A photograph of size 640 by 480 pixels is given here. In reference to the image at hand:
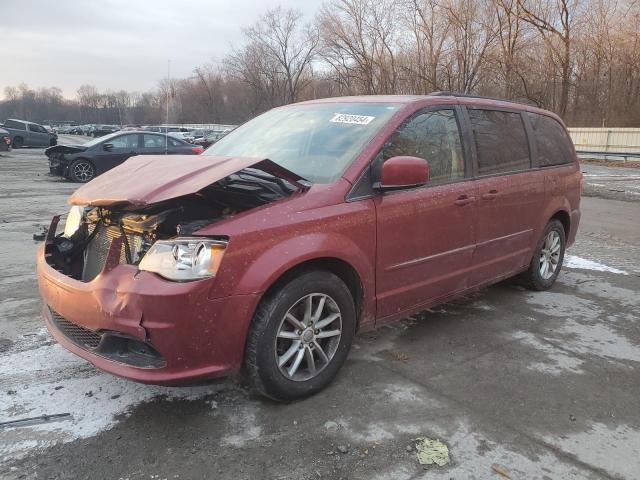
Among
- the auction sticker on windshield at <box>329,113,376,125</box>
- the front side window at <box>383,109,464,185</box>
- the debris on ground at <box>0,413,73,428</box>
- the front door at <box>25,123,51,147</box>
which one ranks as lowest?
the debris on ground at <box>0,413,73,428</box>

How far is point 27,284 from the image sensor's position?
5.20m

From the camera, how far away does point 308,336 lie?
3029 mm

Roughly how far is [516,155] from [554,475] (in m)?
2.92

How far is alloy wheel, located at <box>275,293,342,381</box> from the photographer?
2.96m

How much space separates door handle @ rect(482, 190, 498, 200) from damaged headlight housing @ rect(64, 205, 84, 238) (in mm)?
2944

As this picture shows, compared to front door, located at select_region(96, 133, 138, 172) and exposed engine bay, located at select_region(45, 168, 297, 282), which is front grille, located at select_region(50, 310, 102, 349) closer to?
exposed engine bay, located at select_region(45, 168, 297, 282)

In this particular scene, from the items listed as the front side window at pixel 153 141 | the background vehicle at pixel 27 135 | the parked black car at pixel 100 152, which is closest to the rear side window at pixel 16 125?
the background vehicle at pixel 27 135

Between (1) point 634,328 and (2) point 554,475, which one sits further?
(1) point 634,328

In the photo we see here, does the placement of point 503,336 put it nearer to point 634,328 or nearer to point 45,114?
point 634,328

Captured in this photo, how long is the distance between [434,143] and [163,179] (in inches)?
77.9

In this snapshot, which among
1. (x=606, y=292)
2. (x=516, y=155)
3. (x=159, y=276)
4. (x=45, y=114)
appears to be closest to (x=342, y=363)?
(x=159, y=276)

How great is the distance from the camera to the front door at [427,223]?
3.42m

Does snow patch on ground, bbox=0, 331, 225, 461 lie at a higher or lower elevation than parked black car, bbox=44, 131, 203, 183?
lower

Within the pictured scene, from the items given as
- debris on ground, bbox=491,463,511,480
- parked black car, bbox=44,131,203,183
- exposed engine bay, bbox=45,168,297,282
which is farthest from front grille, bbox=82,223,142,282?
parked black car, bbox=44,131,203,183
